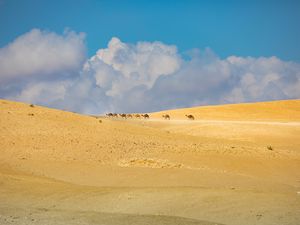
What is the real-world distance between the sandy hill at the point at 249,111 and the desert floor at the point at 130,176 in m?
35.9

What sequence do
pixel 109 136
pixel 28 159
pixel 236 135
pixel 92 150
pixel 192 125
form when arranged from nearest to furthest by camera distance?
pixel 28 159 → pixel 92 150 → pixel 109 136 → pixel 236 135 → pixel 192 125

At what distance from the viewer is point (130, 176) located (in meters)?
18.6

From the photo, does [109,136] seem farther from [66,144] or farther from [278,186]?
[278,186]

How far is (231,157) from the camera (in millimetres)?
23594

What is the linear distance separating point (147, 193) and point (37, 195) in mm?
3456

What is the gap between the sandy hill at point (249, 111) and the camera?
72188 mm

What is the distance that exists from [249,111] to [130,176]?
63.4 metres

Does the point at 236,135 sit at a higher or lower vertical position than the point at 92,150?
higher

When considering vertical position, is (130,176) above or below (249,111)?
below

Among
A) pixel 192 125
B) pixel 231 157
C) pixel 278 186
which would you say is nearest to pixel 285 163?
pixel 231 157

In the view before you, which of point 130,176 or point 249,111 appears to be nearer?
point 130,176

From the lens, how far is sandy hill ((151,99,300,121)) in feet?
237

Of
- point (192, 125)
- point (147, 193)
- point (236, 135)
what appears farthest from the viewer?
point (192, 125)

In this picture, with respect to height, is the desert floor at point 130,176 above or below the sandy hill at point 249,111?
below
